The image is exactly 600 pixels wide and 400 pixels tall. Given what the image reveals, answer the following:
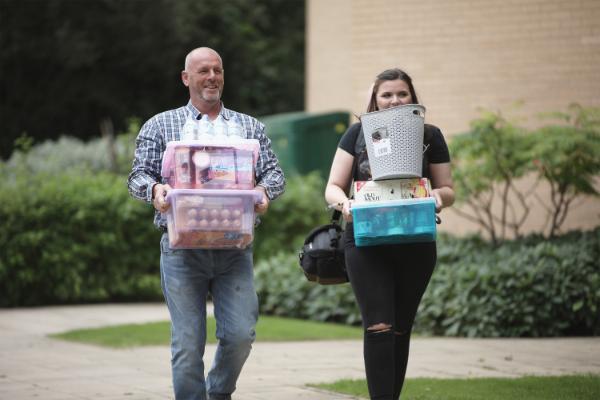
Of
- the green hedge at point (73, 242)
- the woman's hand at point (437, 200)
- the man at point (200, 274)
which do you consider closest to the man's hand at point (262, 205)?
the man at point (200, 274)

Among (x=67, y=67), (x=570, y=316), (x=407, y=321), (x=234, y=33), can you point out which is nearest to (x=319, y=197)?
(x=570, y=316)

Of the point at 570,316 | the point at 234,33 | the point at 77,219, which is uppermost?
the point at 234,33

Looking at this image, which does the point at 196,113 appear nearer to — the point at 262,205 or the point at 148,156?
the point at 148,156

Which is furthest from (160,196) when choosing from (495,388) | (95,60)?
(95,60)

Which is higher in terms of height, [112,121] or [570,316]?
[112,121]

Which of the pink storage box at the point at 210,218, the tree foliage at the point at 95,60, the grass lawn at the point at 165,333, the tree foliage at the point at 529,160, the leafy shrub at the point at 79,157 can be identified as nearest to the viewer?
the pink storage box at the point at 210,218

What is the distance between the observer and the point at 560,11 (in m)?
11.9

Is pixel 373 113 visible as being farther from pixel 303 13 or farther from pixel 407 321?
pixel 303 13

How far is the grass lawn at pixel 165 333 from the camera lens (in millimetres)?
9721

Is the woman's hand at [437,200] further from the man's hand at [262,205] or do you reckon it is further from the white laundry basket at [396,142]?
the man's hand at [262,205]

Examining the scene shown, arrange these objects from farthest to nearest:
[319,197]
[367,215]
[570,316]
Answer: [319,197], [570,316], [367,215]

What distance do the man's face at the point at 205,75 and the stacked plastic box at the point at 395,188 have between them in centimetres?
79

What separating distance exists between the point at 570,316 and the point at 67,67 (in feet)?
53.5

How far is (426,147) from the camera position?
541 centimetres
